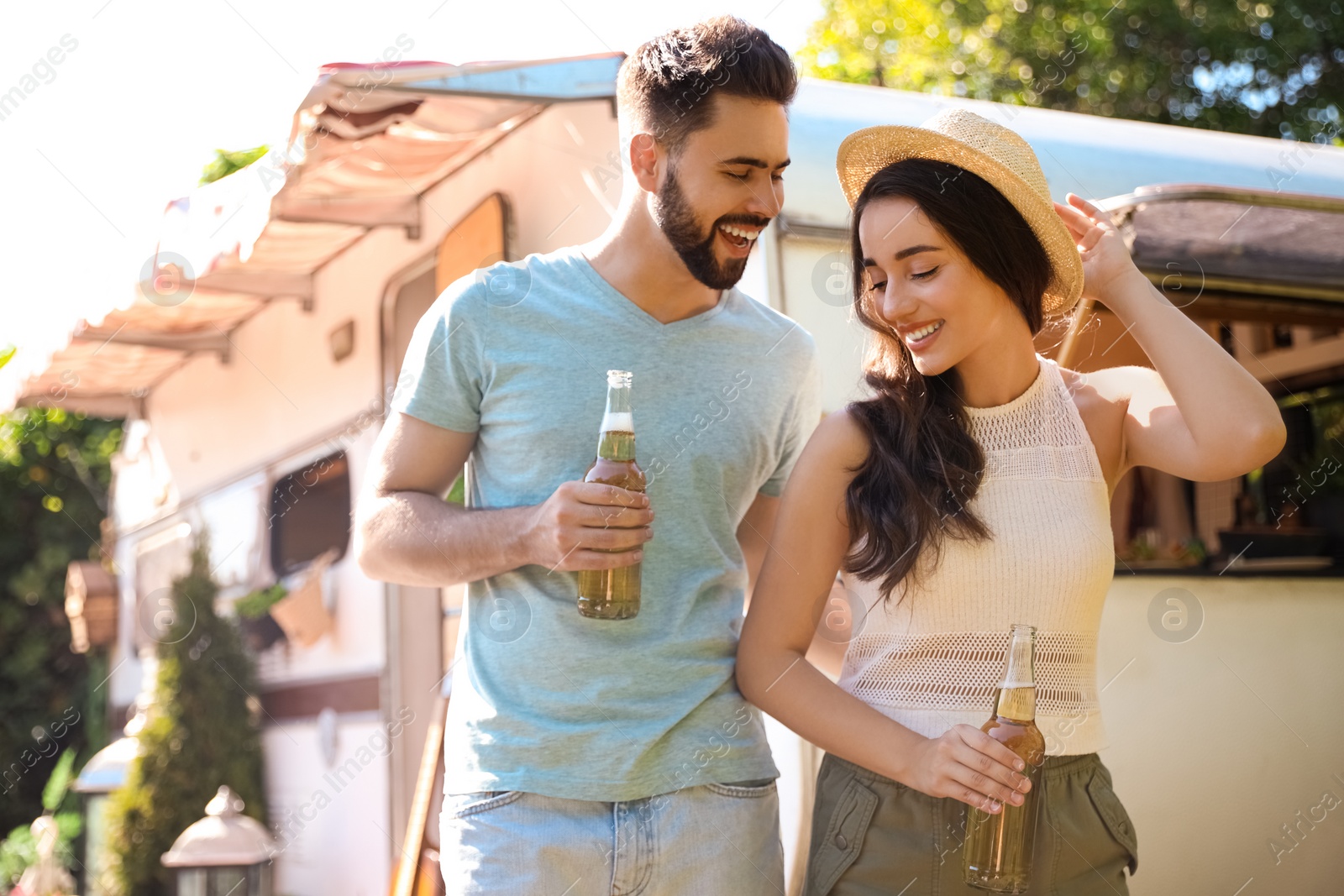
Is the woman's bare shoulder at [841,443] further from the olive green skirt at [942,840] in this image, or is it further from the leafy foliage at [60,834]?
the leafy foliage at [60,834]

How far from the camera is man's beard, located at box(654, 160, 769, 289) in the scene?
2479 millimetres

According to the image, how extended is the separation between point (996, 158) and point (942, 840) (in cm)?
114

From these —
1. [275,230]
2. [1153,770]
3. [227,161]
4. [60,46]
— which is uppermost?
[227,161]

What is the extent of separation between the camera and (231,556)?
8.44 metres

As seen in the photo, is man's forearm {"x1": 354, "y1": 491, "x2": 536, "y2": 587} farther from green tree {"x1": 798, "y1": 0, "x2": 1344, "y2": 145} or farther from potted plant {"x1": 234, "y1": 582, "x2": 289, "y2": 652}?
green tree {"x1": 798, "y1": 0, "x2": 1344, "y2": 145}

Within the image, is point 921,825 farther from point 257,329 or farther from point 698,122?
point 257,329

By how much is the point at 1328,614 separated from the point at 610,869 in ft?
11.0

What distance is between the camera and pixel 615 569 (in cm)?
219

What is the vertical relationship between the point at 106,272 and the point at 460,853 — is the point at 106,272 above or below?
above

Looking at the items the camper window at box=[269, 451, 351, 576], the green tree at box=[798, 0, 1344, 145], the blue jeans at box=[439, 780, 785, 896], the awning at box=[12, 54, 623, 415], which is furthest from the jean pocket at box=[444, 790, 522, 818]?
the green tree at box=[798, 0, 1344, 145]

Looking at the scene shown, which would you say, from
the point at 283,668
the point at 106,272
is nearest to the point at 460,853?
the point at 106,272

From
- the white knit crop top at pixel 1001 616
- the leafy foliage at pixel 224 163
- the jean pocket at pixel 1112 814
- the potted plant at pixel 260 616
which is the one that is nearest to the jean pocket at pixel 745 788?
the white knit crop top at pixel 1001 616

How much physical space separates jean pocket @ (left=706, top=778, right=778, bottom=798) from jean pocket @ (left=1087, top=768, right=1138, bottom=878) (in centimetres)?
56

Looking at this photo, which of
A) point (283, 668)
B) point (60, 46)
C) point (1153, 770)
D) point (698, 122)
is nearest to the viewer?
point (698, 122)
